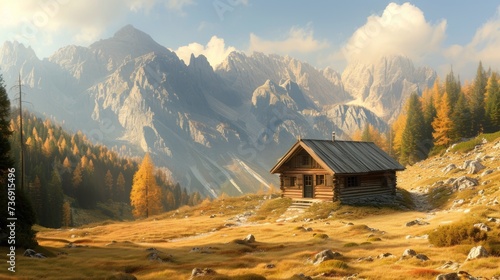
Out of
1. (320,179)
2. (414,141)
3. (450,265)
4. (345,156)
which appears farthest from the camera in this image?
(414,141)

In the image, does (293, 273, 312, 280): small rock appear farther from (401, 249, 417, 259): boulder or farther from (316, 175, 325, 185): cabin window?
(316, 175, 325, 185): cabin window

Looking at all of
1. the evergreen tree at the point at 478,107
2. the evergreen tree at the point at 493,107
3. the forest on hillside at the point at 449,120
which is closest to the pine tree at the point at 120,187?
the forest on hillside at the point at 449,120

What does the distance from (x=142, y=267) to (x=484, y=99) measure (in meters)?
111

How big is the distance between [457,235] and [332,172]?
2361cm

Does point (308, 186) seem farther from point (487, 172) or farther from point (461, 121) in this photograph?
point (461, 121)

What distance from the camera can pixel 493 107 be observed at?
93375mm

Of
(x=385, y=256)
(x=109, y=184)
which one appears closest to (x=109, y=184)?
(x=109, y=184)

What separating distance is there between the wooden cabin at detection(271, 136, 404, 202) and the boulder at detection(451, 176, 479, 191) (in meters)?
6.84

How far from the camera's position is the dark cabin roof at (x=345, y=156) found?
1750 inches

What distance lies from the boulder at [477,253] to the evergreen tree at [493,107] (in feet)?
301

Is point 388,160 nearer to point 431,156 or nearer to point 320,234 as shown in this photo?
point 320,234

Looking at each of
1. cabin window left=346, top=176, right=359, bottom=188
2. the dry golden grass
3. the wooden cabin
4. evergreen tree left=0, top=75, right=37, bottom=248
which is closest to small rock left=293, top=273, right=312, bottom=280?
the dry golden grass

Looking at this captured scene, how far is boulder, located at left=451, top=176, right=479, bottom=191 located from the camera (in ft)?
147

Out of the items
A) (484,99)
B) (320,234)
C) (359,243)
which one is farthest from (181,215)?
(484,99)
